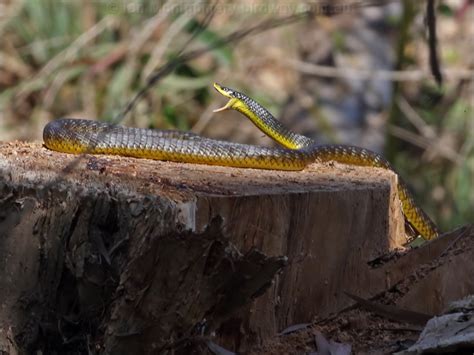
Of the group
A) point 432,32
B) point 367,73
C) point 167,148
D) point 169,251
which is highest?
point 367,73

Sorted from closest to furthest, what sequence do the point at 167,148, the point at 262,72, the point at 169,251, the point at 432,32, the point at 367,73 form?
the point at 432,32 < the point at 169,251 < the point at 167,148 < the point at 367,73 < the point at 262,72

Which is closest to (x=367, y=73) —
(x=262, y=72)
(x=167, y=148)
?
(x=262, y=72)

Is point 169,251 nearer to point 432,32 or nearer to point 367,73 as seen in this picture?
point 432,32

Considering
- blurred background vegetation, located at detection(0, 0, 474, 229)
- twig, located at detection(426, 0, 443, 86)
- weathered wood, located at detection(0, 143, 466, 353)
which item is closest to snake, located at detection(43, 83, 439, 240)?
weathered wood, located at detection(0, 143, 466, 353)

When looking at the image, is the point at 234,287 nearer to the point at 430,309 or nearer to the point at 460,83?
the point at 430,309

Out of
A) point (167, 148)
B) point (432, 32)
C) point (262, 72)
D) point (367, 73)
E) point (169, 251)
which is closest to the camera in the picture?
point (432, 32)

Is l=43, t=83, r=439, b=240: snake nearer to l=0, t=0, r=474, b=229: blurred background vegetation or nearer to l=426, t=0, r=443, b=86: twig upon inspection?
l=426, t=0, r=443, b=86: twig
